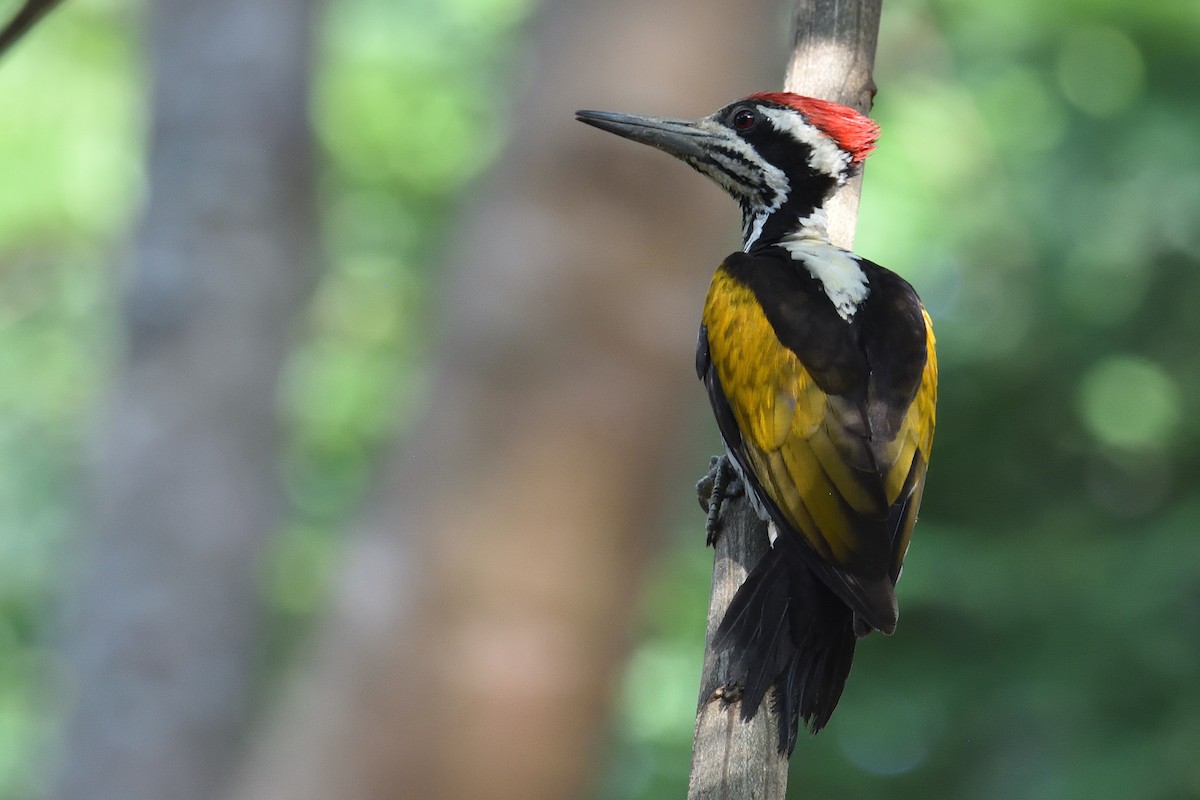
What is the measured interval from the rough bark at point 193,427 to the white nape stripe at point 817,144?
4.87 m

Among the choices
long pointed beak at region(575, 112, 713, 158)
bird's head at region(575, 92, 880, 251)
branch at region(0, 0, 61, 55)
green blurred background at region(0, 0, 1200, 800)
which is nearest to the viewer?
branch at region(0, 0, 61, 55)

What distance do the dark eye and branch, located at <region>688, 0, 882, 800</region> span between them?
0.19m

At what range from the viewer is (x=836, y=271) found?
3.07 meters

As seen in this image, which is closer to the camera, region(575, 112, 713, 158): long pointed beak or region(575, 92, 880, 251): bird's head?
region(575, 92, 880, 251): bird's head

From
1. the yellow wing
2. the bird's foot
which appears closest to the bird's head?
the yellow wing

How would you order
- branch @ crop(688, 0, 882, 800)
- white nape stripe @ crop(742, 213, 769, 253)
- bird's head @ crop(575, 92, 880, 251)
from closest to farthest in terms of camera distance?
branch @ crop(688, 0, 882, 800) < bird's head @ crop(575, 92, 880, 251) < white nape stripe @ crop(742, 213, 769, 253)

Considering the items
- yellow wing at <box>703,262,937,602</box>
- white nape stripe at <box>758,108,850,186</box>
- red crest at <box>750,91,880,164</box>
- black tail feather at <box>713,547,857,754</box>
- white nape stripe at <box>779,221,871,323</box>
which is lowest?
black tail feather at <box>713,547,857,754</box>

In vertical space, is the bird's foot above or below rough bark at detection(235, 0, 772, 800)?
below

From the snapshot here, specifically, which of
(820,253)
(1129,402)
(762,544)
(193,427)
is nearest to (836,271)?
(820,253)

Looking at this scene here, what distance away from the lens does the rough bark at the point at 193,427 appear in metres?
7.31

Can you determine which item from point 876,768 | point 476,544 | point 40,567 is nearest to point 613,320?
point 476,544

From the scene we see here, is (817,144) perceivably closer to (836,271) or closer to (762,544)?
(836,271)

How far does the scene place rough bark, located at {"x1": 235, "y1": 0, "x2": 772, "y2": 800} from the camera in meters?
5.88

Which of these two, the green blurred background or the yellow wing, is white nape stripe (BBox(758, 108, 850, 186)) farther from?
the green blurred background
